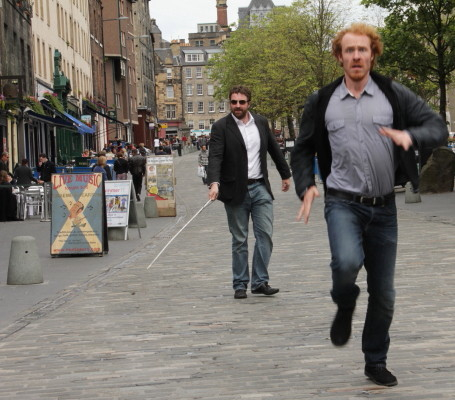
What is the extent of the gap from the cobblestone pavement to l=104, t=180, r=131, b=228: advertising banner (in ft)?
20.2

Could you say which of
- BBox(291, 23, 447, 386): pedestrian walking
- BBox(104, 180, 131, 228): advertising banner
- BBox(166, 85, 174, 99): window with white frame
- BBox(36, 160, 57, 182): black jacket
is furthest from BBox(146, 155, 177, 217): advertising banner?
BBox(166, 85, 174, 99): window with white frame

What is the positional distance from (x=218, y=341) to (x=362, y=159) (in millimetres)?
2536

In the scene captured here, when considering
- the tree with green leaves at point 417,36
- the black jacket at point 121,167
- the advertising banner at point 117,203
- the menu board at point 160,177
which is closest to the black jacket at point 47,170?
the black jacket at point 121,167

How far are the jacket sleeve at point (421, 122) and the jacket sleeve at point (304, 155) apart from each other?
0.49m

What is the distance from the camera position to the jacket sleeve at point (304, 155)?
5906 mm

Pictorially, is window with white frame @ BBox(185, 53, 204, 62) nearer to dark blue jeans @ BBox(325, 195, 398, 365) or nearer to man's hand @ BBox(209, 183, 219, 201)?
man's hand @ BBox(209, 183, 219, 201)

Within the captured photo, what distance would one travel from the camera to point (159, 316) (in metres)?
9.27

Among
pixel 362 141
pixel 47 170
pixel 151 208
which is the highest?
pixel 362 141

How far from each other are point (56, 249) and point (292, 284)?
19.4 ft

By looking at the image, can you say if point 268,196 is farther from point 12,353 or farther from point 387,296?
point 387,296

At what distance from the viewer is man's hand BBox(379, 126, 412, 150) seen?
17.9ft

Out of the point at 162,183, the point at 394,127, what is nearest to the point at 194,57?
the point at 162,183

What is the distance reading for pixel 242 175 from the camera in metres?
9.89

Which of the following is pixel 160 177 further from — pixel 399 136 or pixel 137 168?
pixel 399 136
